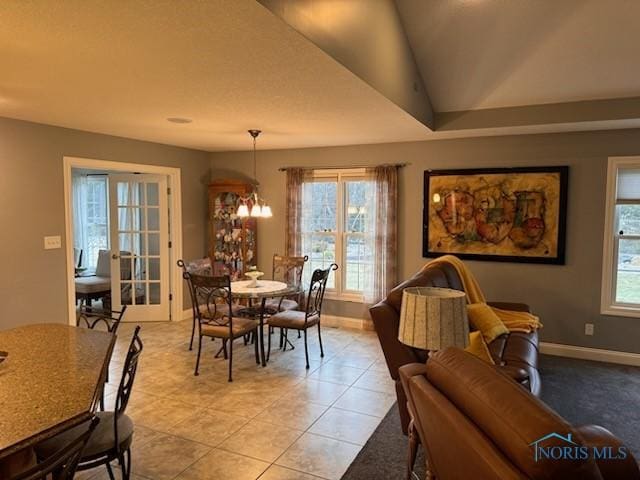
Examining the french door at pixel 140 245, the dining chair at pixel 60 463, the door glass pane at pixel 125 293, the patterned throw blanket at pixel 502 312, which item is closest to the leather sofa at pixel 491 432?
the dining chair at pixel 60 463

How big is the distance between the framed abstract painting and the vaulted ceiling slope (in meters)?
0.66

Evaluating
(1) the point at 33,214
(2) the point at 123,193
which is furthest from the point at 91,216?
(1) the point at 33,214

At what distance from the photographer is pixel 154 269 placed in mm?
6051

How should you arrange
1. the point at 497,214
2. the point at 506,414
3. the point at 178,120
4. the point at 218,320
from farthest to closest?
the point at 497,214
the point at 218,320
the point at 178,120
the point at 506,414

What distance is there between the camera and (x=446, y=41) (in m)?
3.74

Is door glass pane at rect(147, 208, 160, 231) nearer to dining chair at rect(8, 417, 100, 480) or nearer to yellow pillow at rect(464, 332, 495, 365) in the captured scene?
yellow pillow at rect(464, 332, 495, 365)

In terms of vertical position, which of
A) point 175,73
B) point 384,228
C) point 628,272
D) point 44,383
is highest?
point 175,73

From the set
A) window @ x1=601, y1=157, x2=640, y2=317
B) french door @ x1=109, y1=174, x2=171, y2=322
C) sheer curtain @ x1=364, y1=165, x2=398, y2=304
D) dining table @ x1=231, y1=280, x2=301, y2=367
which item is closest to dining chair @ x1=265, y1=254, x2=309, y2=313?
dining table @ x1=231, y1=280, x2=301, y2=367

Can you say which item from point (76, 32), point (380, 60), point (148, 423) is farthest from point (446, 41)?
point (148, 423)

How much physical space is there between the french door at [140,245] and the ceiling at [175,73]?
1.37 m

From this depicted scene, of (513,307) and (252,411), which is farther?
(513,307)

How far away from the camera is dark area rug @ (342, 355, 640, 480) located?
267cm

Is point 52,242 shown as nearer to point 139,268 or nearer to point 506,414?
point 139,268

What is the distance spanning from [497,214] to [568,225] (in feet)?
2.28
